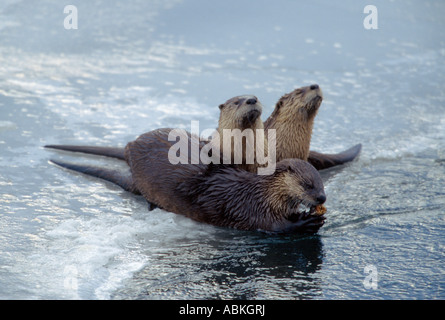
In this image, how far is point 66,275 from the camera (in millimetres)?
3064

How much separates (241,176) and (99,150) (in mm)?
1513

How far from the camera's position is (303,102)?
4445mm

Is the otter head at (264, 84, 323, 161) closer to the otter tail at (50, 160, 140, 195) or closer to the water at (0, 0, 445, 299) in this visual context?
the water at (0, 0, 445, 299)

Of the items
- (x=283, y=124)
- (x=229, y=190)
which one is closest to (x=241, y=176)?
(x=229, y=190)

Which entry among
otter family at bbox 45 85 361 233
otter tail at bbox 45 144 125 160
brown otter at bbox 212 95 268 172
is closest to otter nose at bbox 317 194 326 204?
otter family at bbox 45 85 361 233

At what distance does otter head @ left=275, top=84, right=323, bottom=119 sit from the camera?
14.5 feet

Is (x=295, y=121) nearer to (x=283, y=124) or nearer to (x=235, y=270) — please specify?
(x=283, y=124)

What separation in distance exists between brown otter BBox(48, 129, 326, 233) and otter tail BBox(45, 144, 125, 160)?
25.7 inches

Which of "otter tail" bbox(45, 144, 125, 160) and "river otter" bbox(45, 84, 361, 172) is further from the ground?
"river otter" bbox(45, 84, 361, 172)

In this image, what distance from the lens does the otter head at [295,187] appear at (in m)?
3.58

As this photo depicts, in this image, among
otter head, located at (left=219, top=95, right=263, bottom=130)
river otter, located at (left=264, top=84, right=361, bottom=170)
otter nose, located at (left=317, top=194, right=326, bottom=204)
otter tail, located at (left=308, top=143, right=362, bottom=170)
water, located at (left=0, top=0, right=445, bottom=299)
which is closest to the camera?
water, located at (left=0, top=0, right=445, bottom=299)

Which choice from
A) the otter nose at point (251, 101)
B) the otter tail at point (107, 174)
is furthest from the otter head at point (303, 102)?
the otter tail at point (107, 174)

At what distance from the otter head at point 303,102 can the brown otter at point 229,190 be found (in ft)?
2.50

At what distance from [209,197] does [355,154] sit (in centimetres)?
166
